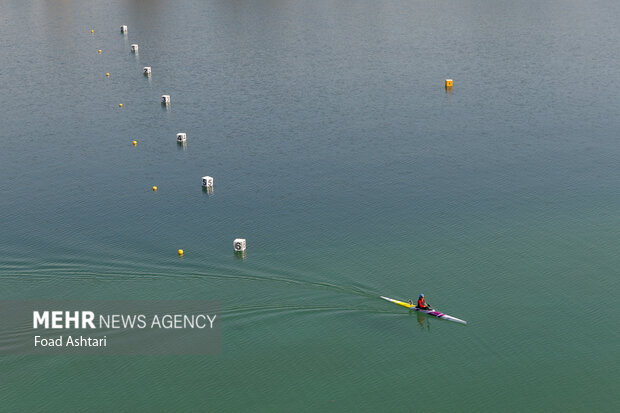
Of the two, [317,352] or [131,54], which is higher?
[131,54]

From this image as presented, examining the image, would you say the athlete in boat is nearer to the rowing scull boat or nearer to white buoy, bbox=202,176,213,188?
the rowing scull boat

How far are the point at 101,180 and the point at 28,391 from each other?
3129 centimetres

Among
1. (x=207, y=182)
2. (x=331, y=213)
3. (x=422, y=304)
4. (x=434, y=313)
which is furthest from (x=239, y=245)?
(x=434, y=313)

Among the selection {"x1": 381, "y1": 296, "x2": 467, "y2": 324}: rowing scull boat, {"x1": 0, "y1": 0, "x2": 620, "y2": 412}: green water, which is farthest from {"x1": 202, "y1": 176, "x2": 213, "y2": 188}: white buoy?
{"x1": 381, "y1": 296, "x2": 467, "y2": 324}: rowing scull boat

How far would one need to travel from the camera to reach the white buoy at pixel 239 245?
60688 mm

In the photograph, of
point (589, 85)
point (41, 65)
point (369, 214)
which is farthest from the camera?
point (41, 65)

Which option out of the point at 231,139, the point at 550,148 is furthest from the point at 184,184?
the point at 550,148

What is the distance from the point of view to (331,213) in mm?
68500

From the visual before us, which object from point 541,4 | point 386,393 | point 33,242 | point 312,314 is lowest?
point 386,393

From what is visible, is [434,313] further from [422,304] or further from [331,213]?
[331,213]

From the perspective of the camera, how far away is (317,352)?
1982 inches

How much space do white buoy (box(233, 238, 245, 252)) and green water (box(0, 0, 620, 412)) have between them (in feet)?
3.92

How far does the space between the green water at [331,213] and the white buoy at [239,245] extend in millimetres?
1196

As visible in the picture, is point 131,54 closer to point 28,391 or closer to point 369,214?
point 369,214
